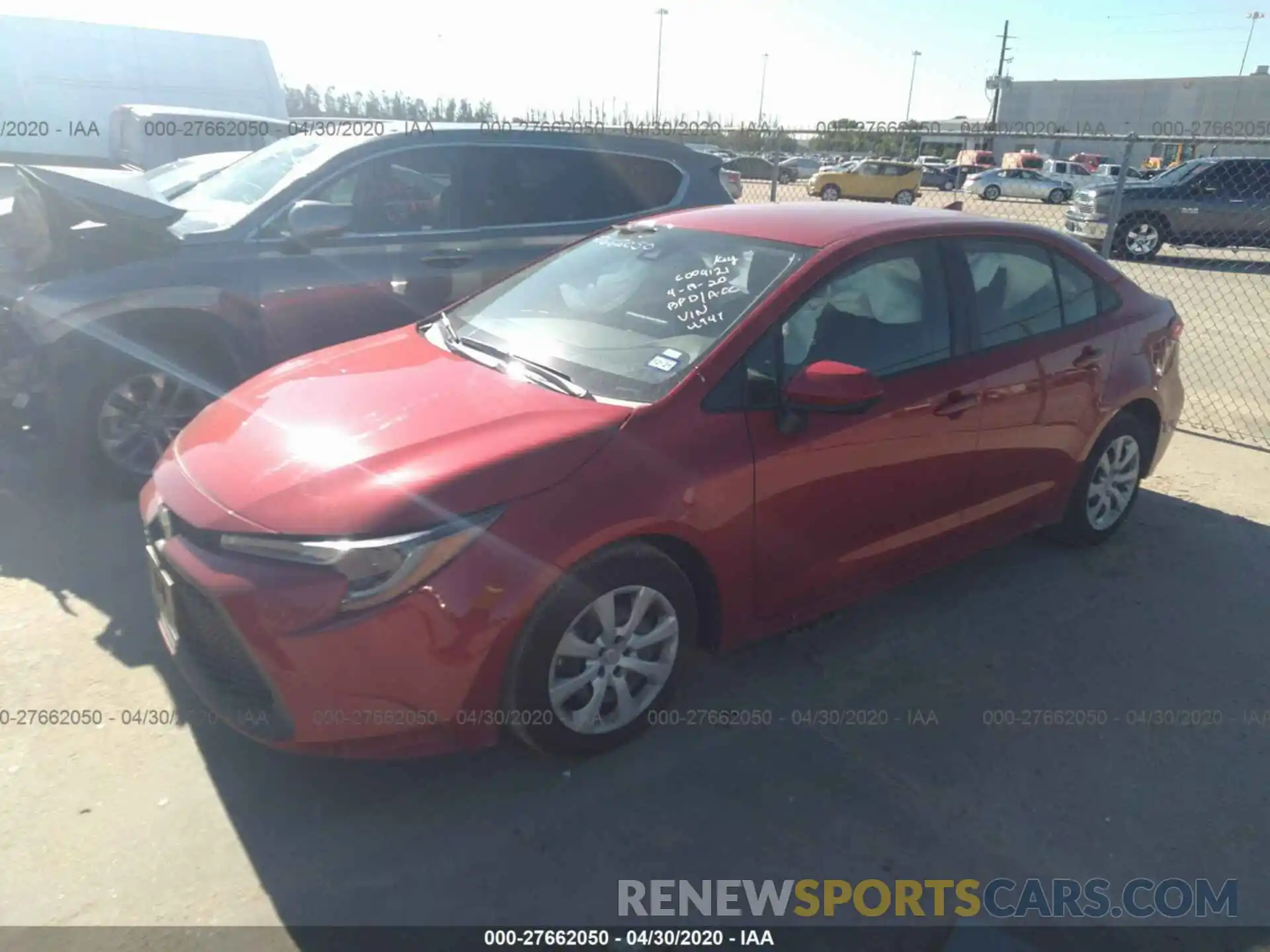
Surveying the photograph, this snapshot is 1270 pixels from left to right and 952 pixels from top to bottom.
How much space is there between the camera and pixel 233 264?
4895 mm

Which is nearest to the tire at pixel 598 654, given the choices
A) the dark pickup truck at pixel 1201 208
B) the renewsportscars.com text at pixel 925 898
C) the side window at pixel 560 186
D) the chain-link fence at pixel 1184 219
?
the renewsportscars.com text at pixel 925 898

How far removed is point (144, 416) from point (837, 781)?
3.95 m

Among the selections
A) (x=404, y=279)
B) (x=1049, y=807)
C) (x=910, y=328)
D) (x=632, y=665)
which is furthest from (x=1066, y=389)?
(x=404, y=279)

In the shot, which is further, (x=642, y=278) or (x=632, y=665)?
(x=642, y=278)

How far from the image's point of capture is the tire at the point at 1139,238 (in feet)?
53.6

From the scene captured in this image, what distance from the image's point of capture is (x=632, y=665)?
3.00 m

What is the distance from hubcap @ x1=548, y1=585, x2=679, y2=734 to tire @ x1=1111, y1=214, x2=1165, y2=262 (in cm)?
1624

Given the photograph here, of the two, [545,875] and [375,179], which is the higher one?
[375,179]

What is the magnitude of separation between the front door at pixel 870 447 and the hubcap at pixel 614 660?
0.43 meters

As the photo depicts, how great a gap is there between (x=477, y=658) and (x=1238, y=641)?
10.8 ft

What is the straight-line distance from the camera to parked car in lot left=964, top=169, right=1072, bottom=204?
3578cm

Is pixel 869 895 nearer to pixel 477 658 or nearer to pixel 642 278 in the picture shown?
pixel 477 658

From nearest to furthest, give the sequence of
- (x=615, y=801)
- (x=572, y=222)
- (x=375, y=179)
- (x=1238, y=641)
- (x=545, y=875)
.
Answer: (x=545, y=875), (x=615, y=801), (x=1238, y=641), (x=375, y=179), (x=572, y=222)

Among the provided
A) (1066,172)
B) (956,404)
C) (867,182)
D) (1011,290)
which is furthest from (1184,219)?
(1066,172)
